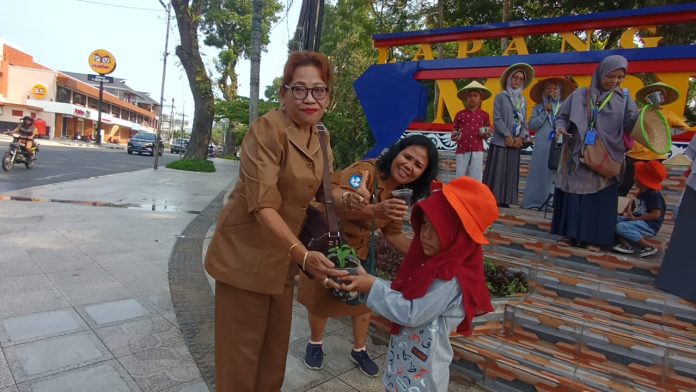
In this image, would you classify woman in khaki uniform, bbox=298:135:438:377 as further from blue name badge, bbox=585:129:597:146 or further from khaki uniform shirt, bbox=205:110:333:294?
blue name badge, bbox=585:129:597:146

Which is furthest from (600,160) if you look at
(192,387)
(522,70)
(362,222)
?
(192,387)

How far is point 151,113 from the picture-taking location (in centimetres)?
6494

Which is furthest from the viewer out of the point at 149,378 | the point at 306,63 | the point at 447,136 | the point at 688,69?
the point at 447,136

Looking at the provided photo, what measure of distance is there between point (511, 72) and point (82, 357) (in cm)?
533

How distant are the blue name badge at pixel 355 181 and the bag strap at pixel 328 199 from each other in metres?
0.28

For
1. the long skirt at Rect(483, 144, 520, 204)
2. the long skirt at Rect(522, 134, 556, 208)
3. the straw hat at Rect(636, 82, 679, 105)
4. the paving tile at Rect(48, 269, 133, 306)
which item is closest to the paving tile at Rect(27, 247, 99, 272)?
the paving tile at Rect(48, 269, 133, 306)

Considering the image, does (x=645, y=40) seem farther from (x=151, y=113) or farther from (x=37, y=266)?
(x=151, y=113)

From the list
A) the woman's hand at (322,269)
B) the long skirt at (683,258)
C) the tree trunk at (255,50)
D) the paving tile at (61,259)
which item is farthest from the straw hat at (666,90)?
the paving tile at (61,259)

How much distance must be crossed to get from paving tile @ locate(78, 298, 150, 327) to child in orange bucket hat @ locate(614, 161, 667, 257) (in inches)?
169

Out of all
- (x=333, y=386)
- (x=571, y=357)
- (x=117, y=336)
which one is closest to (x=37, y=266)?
(x=117, y=336)

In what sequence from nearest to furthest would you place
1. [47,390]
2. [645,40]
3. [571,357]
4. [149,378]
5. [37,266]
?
[47,390]
[149,378]
[571,357]
[37,266]
[645,40]

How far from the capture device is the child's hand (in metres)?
1.46

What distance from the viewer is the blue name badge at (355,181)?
2100 millimetres

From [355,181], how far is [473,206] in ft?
2.67
